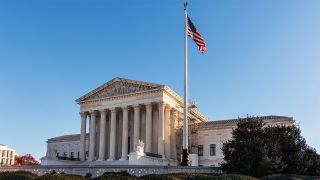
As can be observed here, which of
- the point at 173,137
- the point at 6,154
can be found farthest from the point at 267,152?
the point at 6,154

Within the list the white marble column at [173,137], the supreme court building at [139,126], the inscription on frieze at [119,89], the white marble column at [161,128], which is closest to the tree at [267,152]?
the supreme court building at [139,126]

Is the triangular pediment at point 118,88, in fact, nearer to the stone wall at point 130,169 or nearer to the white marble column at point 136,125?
the white marble column at point 136,125

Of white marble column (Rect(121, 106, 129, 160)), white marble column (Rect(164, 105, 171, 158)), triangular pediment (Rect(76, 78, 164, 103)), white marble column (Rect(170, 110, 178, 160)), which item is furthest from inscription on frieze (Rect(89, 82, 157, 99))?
white marble column (Rect(170, 110, 178, 160))

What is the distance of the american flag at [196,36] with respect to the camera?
40.4 metres

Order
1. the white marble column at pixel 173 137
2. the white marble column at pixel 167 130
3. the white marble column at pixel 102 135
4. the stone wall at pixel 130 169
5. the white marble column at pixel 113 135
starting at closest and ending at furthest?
the stone wall at pixel 130 169
the white marble column at pixel 167 130
the white marble column at pixel 113 135
the white marble column at pixel 102 135
the white marble column at pixel 173 137

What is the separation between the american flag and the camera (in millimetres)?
40375

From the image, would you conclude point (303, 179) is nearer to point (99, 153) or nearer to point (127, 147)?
point (127, 147)

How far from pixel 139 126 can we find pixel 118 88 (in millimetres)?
7748

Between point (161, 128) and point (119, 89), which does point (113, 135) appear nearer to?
point (119, 89)

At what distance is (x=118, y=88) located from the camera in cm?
6744

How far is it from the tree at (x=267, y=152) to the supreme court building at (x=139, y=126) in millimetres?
24441

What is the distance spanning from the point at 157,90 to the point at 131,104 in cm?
565

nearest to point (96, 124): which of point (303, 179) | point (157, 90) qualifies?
point (157, 90)

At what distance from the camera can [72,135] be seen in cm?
9156
